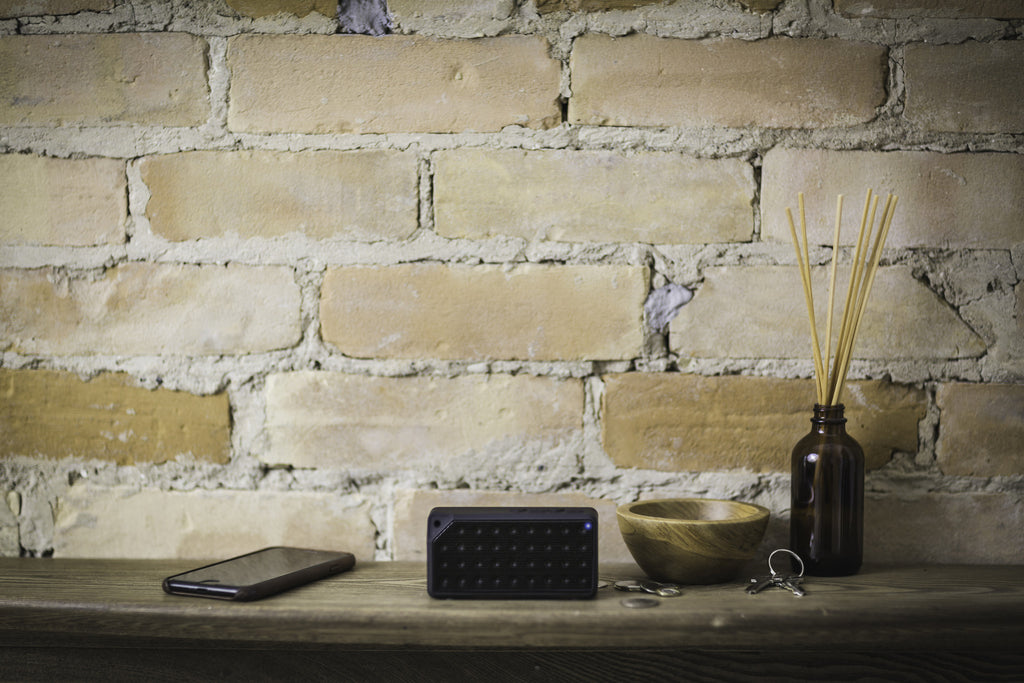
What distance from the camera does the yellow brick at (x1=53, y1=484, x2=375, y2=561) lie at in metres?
0.79

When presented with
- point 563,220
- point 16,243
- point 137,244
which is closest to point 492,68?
point 563,220

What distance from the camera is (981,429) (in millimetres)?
767

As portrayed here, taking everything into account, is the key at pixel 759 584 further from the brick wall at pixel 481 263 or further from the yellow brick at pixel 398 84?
the yellow brick at pixel 398 84

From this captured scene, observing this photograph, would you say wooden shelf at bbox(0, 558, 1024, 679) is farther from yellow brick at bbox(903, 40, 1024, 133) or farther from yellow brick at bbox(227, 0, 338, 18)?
yellow brick at bbox(227, 0, 338, 18)

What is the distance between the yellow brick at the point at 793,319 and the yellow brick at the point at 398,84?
0.86 ft

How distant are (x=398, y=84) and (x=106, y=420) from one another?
0.49 metres

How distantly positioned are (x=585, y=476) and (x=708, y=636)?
0.24 m

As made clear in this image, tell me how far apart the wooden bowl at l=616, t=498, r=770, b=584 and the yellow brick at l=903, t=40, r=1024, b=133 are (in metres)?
0.47

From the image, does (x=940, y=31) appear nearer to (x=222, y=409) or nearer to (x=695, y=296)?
(x=695, y=296)

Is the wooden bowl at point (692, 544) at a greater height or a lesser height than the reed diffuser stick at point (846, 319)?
lesser

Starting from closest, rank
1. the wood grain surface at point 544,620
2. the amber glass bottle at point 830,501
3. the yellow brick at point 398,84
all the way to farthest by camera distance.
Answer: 1. the wood grain surface at point 544,620
2. the amber glass bottle at point 830,501
3. the yellow brick at point 398,84

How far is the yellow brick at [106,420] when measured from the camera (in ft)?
2.62

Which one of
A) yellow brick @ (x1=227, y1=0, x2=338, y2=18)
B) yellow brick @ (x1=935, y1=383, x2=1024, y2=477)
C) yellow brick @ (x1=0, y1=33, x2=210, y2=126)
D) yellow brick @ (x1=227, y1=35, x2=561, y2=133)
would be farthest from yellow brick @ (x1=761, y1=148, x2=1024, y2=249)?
yellow brick @ (x1=0, y1=33, x2=210, y2=126)

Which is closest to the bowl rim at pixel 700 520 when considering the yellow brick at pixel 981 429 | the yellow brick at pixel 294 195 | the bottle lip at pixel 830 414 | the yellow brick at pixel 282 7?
the bottle lip at pixel 830 414
